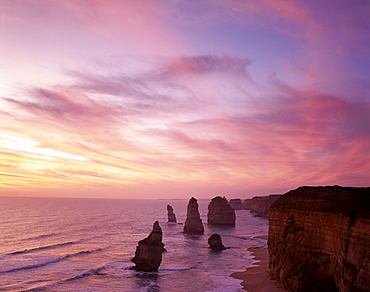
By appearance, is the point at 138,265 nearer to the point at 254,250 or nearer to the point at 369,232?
the point at 254,250

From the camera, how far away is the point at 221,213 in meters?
110

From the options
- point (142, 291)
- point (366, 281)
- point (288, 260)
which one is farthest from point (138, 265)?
point (366, 281)

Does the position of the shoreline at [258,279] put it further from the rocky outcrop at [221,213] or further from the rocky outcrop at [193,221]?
the rocky outcrop at [221,213]

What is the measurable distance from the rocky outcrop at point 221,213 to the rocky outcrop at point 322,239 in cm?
7425

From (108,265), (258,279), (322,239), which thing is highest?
(322,239)

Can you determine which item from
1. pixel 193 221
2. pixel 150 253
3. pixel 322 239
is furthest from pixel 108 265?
pixel 193 221

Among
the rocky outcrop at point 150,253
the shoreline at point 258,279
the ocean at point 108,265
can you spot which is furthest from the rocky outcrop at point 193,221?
the rocky outcrop at point 150,253

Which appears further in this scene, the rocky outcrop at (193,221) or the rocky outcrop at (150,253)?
the rocky outcrop at (193,221)

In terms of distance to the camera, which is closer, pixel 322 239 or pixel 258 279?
pixel 322 239

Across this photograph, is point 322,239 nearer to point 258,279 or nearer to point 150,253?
point 258,279

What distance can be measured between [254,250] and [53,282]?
3896 centimetres

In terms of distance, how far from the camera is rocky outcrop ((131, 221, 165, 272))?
41250mm

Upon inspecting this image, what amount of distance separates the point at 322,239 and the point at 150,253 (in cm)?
2469

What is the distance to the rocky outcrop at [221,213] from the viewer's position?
108m
